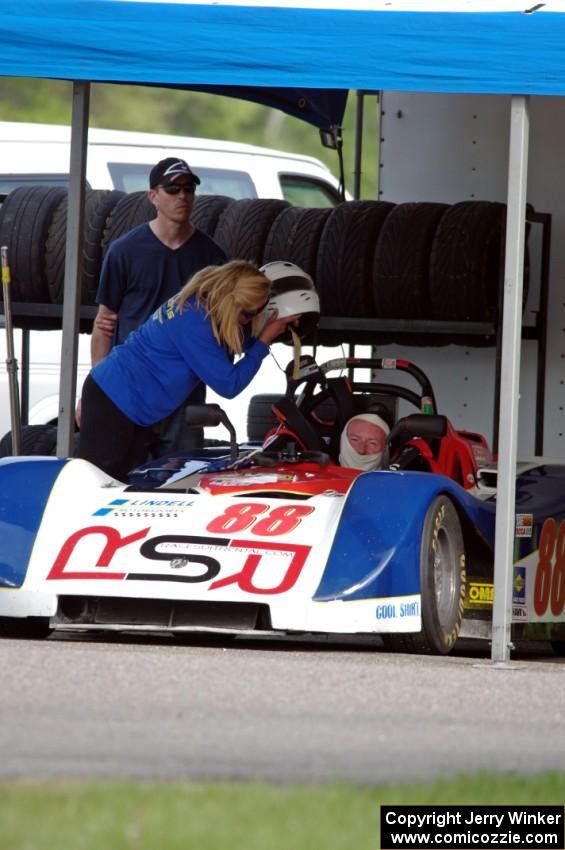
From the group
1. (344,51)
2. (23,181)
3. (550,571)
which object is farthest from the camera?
(23,181)

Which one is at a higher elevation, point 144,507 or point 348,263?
point 348,263

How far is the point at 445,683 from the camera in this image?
7.09m

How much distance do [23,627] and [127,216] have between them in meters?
4.06

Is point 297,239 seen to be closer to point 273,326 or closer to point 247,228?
point 247,228

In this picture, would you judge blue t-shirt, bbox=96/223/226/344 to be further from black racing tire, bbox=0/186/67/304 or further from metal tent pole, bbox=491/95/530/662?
metal tent pole, bbox=491/95/530/662

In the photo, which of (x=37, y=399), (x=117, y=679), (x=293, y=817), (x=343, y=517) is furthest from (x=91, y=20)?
(x=37, y=399)

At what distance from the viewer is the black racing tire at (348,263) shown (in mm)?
11562

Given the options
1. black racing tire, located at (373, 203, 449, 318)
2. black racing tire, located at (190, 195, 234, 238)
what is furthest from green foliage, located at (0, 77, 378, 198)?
black racing tire, located at (373, 203, 449, 318)

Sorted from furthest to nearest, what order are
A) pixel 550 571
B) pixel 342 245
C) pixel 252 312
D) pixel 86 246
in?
pixel 86 246, pixel 342 245, pixel 550 571, pixel 252 312

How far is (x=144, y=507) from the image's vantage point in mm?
8320

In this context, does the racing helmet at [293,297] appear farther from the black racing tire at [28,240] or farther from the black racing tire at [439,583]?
the black racing tire at [28,240]

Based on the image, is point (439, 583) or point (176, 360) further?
point (176, 360)

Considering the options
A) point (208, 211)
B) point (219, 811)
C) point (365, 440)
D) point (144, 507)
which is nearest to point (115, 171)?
point (208, 211)

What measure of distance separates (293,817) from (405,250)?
7.21 meters
